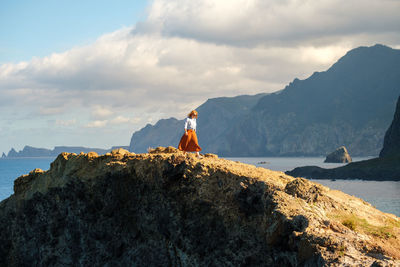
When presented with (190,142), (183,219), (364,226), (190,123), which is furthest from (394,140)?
(183,219)

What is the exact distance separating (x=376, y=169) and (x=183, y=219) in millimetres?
107040

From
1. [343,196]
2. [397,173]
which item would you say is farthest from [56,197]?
[397,173]

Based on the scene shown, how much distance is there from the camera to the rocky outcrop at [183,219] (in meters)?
15.8

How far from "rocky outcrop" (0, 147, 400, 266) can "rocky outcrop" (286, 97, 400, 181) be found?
325 ft

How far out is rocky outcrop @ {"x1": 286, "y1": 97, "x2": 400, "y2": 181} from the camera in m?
112

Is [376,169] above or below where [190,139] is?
below

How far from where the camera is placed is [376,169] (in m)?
116

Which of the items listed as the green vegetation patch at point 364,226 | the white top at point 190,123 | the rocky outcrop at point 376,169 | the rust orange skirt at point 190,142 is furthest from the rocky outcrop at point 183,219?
the rocky outcrop at point 376,169

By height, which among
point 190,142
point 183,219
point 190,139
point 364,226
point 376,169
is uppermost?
point 190,139

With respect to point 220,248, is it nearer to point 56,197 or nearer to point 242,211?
point 242,211

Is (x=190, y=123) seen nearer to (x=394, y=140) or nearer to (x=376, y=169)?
(x=376, y=169)

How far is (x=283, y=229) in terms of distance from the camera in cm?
1608

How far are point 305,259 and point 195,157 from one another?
7846 millimetres

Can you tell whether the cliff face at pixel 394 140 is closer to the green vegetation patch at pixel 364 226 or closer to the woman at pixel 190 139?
the woman at pixel 190 139
